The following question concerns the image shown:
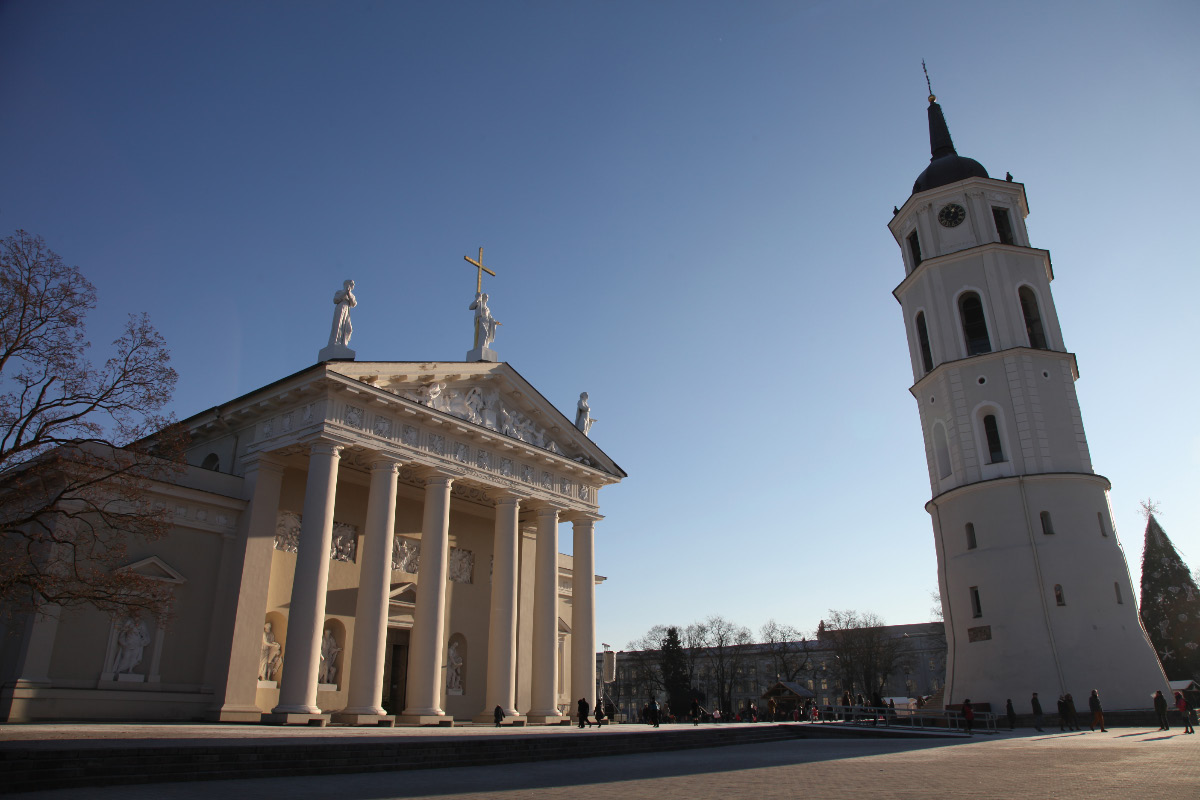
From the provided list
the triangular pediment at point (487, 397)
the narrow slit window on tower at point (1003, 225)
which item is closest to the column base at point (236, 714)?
the triangular pediment at point (487, 397)

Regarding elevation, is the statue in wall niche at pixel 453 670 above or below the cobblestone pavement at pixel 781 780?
above

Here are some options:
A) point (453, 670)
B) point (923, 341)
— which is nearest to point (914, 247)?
point (923, 341)

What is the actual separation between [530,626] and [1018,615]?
18139 mm

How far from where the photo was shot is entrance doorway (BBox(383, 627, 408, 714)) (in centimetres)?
2492

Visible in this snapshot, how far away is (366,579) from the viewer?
2038 cm

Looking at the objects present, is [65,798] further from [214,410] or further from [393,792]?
[214,410]

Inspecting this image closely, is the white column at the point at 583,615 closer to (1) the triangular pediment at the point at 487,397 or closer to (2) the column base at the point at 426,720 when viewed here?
(1) the triangular pediment at the point at 487,397

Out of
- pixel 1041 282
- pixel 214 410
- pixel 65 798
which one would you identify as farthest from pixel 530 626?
Answer: pixel 1041 282

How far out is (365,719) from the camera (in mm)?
18859

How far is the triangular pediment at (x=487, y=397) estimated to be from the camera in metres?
22.0

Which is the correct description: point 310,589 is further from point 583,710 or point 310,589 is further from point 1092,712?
point 1092,712

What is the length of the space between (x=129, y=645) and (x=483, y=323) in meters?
13.9

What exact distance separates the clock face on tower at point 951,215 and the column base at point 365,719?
32.0m

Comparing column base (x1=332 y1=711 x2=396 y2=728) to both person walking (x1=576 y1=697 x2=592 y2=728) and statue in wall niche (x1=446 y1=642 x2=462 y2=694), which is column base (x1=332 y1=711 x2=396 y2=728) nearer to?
person walking (x1=576 y1=697 x2=592 y2=728)
